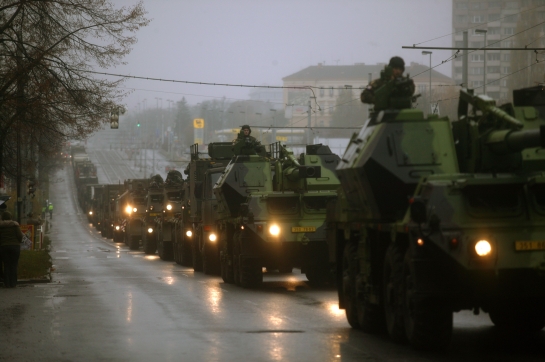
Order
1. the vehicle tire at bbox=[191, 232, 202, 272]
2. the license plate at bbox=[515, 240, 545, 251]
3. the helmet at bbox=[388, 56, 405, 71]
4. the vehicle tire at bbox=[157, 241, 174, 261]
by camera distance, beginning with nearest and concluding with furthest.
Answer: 1. the license plate at bbox=[515, 240, 545, 251]
2. the helmet at bbox=[388, 56, 405, 71]
3. the vehicle tire at bbox=[191, 232, 202, 272]
4. the vehicle tire at bbox=[157, 241, 174, 261]

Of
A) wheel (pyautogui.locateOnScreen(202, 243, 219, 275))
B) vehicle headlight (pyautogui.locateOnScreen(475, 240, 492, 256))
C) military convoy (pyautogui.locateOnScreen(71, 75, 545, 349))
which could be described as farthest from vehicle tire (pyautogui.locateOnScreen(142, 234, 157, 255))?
vehicle headlight (pyautogui.locateOnScreen(475, 240, 492, 256))

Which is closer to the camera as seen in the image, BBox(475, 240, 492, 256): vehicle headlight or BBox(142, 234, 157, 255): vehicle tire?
BBox(475, 240, 492, 256): vehicle headlight

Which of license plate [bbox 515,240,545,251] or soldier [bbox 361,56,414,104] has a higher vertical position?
soldier [bbox 361,56,414,104]

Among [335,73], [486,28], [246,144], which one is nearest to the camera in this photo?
[246,144]

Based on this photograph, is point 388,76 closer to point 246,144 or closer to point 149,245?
point 246,144

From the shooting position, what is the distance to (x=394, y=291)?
11.6m

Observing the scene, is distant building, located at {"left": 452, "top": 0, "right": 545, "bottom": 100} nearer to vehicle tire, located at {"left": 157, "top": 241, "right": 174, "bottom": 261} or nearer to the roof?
the roof

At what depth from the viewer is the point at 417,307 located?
10641 mm

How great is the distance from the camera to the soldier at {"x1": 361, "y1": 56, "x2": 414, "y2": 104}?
12664 mm

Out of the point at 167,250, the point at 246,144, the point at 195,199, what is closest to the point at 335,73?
the point at 167,250

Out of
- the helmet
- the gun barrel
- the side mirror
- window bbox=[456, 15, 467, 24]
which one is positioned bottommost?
the side mirror

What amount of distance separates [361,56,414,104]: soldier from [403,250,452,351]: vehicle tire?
269cm

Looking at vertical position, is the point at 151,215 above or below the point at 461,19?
below

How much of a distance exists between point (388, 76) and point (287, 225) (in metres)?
8.69
